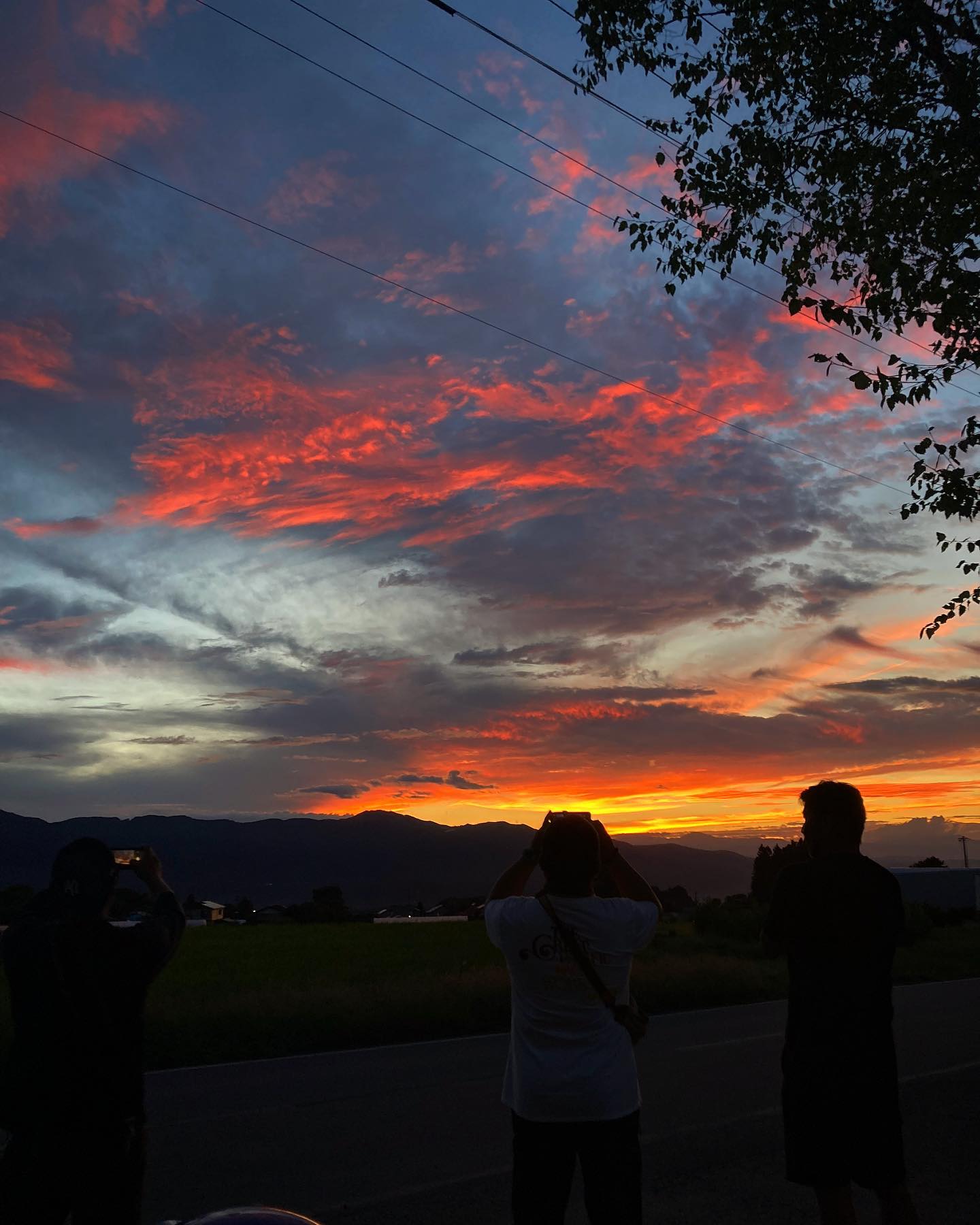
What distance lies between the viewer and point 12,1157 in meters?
3.51

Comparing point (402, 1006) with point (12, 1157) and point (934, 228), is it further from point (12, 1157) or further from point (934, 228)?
point (12, 1157)

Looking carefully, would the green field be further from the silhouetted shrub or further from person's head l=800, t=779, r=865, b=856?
person's head l=800, t=779, r=865, b=856

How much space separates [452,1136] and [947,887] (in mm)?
82393

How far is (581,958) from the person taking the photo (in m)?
3.97

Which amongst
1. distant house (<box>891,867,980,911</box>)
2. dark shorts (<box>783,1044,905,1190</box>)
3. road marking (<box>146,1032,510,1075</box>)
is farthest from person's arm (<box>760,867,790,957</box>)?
distant house (<box>891,867,980,911</box>)

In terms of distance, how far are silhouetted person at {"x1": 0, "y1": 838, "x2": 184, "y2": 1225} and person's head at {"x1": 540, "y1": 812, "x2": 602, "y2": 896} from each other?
1.34 m

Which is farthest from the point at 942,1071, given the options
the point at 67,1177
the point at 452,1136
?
the point at 67,1177

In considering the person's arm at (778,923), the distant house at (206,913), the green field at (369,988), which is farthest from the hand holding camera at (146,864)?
the distant house at (206,913)

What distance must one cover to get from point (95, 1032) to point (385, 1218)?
3726 mm

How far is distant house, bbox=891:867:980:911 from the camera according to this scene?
81938 millimetres

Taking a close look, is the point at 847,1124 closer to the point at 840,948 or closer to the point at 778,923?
the point at 840,948

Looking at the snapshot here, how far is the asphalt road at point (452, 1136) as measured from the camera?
6.94 meters

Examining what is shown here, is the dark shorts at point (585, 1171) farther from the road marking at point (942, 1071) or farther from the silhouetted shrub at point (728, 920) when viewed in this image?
the silhouetted shrub at point (728, 920)

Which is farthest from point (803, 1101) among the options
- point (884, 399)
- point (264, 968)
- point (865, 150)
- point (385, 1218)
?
point (264, 968)
